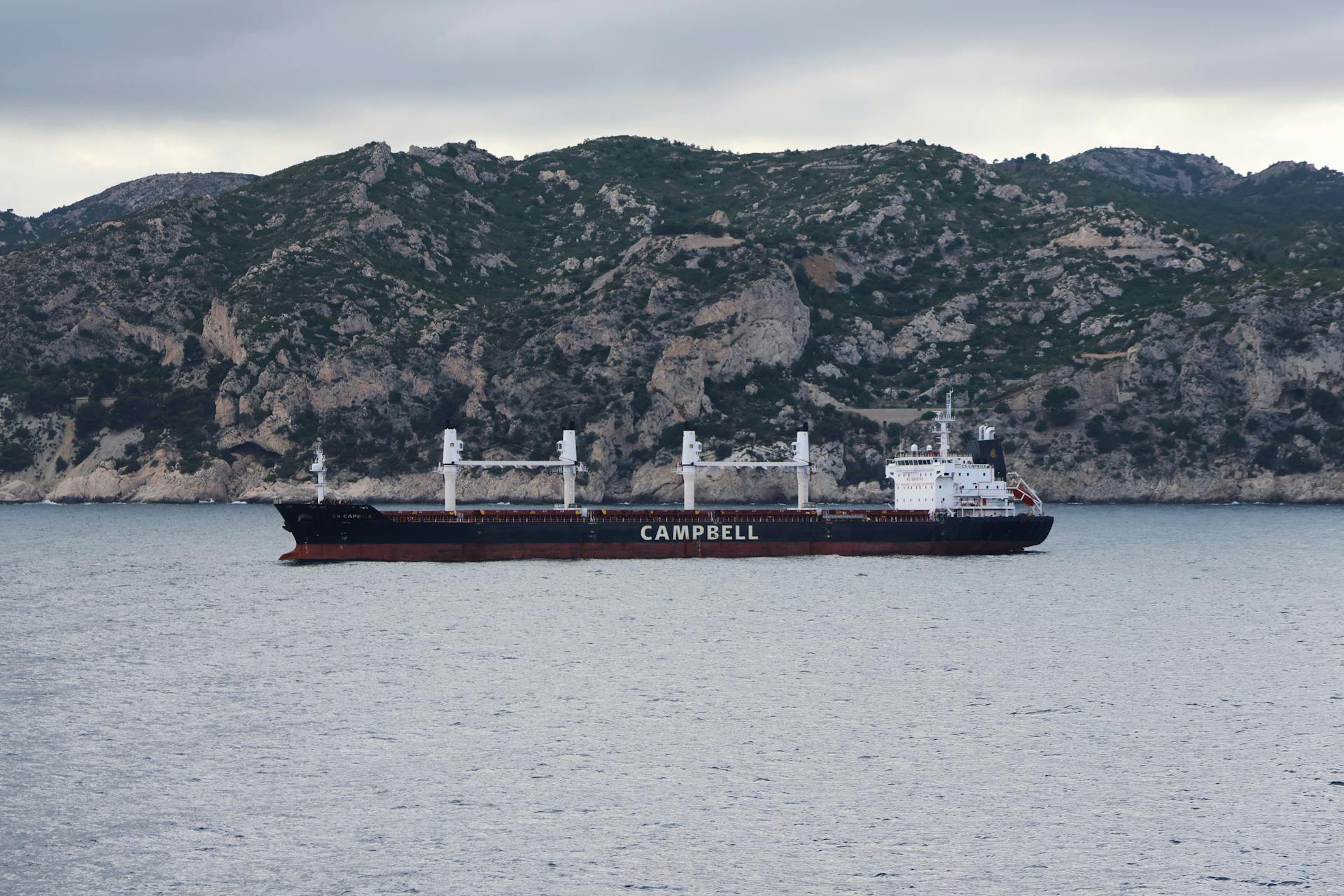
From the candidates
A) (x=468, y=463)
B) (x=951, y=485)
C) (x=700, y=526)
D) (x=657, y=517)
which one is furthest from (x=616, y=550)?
(x=951, y=485)

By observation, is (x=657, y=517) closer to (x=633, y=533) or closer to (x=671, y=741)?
(x=633, y=533)

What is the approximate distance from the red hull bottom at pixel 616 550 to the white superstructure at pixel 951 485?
122 inches

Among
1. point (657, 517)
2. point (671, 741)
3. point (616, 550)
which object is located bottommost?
point (671, 741)

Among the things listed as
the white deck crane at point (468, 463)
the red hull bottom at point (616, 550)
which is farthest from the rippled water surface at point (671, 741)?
the white deck crane at point (468, 463)

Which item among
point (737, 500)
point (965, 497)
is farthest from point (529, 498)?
point (965, 497)

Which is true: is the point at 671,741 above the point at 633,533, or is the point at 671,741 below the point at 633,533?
below

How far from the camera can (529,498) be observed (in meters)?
192

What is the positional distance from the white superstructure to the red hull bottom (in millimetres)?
3092

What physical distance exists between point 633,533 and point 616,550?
→ 174cm

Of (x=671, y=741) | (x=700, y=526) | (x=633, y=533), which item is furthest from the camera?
(x=700, y=526)

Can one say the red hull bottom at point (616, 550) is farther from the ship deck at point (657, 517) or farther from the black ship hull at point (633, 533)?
the ship deck at point (657, 517)

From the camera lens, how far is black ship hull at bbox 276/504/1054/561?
9556cm

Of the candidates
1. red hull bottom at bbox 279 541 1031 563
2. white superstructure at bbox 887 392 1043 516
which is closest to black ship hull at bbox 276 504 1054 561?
red hull bottom at bbox 279 541 1031 563

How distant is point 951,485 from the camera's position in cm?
10750
